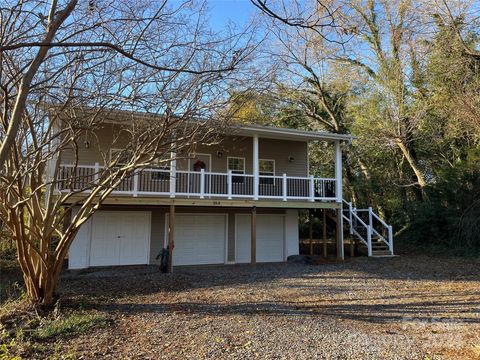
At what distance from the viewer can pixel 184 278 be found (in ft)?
35.1

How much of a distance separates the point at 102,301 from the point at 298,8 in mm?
6473

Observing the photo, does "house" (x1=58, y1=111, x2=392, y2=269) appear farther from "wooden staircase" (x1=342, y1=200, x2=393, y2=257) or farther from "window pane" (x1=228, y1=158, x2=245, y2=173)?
"wooden staircase" (x1=342, y1=200, x2=393, y2=257)

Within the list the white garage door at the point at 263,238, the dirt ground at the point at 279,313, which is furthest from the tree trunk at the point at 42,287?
the white garage door at the point at 263,238

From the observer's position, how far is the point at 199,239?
14570 mm

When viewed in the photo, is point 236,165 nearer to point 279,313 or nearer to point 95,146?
point 95,146

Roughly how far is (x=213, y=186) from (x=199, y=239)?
92.2 inches

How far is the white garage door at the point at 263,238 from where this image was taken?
15.2 meters

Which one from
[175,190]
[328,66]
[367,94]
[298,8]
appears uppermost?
[328,66]

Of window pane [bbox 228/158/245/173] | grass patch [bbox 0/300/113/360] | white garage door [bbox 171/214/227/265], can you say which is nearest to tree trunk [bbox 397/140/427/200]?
window pane [bbox 228/158/245/173]

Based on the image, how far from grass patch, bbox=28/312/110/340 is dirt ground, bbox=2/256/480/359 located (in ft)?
0.65

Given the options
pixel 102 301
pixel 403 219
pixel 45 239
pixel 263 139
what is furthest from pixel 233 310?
pixel 403 219

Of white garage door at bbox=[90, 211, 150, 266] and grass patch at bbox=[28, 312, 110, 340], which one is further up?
white garage door at bbox=[90, 211, 150, 266]

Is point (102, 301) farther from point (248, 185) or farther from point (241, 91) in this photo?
point (248, 185)

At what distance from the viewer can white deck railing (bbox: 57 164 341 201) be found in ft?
39.6
